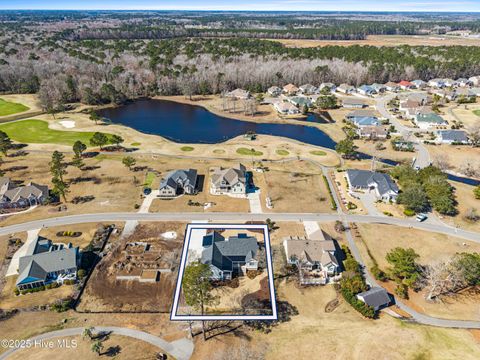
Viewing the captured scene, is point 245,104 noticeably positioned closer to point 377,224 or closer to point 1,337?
point 377,224

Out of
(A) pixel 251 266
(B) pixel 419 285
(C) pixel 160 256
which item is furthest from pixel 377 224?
(C) pixel 160 256

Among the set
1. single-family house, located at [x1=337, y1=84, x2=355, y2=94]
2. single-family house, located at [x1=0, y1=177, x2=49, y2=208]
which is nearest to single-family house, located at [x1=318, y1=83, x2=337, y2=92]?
single-family house, located at [x1=337, y1=84, x2=355, y2=94]

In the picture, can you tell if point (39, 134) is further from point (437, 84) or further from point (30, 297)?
point (437, 84)

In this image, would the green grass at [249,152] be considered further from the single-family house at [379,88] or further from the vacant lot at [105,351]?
the single-family house at [379,88]

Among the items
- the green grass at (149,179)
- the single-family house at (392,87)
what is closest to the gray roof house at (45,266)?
the green grass at (149,179)

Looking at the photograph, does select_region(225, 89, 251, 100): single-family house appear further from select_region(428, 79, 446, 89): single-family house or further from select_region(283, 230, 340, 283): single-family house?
select_region(283, 230, 340, 283): single-family house

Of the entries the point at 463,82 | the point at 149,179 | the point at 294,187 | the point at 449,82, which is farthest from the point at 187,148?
the point at 463,82
